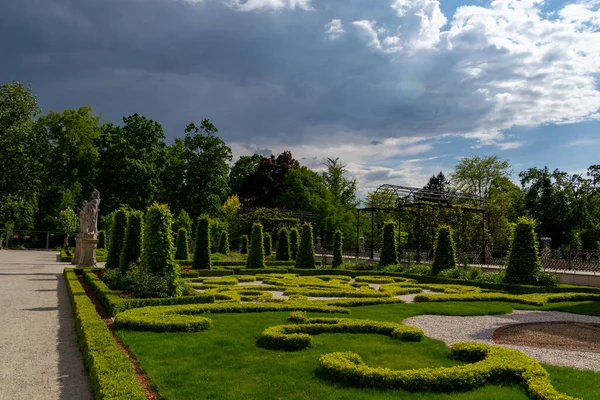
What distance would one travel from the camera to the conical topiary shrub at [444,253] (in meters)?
20.8

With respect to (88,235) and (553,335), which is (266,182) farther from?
(553,335)

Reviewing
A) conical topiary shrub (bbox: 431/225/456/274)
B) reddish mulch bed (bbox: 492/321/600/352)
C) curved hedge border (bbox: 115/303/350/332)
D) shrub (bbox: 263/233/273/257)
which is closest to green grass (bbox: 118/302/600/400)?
curved hedge border (bbox: 115/303/350/332)

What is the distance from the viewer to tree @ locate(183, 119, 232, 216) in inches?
1863

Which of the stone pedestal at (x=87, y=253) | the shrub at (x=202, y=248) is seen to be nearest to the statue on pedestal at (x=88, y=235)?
the stone pedestal at (x=87, y=253)

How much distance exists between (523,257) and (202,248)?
1438 centimetres

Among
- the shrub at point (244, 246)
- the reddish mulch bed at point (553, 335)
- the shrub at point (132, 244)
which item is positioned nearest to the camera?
the reddish mulch bed at point (553, 335)

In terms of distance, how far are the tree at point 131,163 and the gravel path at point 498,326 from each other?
3817 cm

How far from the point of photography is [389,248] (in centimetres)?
2422

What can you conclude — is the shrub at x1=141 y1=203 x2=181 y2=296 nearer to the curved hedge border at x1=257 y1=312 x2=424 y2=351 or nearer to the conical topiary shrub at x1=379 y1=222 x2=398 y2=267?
the curved hedge border at x1=257 y1=312 x2=424 y2=351

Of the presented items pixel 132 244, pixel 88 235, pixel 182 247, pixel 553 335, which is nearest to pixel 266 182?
pixel 182 247

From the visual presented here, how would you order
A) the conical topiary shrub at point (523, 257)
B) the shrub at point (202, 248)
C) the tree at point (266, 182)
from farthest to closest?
the tree at point (266, 182), the shrub at point (202, 248), the conical topiary shrub at point (523, 257)

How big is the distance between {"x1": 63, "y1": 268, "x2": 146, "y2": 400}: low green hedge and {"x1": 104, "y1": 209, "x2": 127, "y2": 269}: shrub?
10645 mm

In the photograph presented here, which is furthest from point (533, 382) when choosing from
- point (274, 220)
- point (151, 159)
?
point (151, 159)

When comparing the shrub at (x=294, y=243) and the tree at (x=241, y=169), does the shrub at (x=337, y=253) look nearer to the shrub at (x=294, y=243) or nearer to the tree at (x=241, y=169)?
the shrub at (x=294, y=243)
